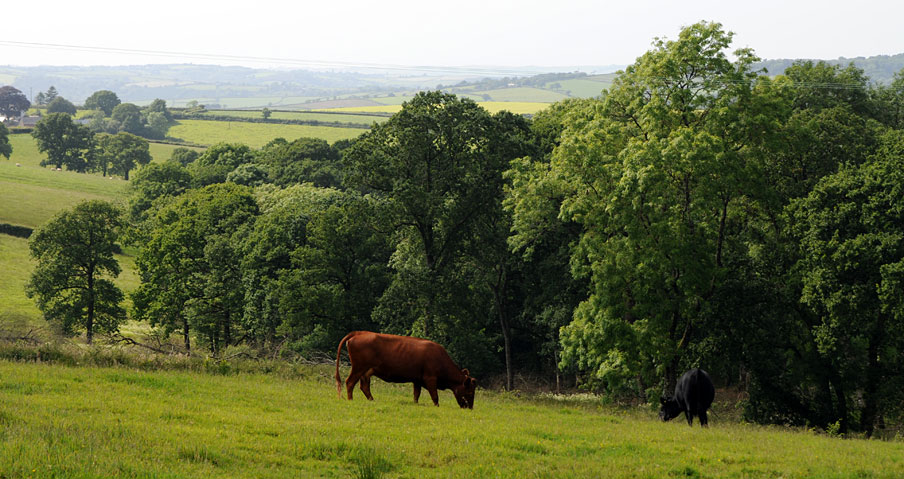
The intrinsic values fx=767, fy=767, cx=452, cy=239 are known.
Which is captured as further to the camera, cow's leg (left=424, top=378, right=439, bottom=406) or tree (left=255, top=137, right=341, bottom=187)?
tree (left=255, top=137, right=341, bottom=187)

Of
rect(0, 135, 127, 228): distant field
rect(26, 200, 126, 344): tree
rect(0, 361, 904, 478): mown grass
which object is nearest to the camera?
rect(0, 361, 904, 478): mown grass

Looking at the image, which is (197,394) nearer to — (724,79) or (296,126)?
(724,79)

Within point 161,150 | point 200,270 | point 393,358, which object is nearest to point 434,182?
point 393,358

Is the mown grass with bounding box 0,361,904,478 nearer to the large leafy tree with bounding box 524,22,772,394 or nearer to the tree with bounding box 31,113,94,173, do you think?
the large leafy tree with bounding box 524,22,772,394

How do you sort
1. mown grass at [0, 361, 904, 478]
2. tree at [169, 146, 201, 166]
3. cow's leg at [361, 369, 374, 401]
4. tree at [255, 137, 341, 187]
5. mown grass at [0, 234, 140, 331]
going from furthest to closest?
tree at [169, 146, 201, 166], tree at [255, 137, 341, 187], mown grass at [0, 234, 140, 331], cow's leg at [361, 369, 374, 401], mown grass at [0, 361, 904, 478]

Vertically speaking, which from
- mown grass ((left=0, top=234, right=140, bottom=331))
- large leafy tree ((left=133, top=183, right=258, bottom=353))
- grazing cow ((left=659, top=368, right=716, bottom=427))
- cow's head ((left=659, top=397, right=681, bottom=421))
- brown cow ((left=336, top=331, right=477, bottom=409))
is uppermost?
brown cow ((left=336, top=331, right=477, bottom=409))

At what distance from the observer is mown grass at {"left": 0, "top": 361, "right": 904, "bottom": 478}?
12539 mm

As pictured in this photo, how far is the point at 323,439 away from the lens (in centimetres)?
1511

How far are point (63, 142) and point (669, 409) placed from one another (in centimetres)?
15461

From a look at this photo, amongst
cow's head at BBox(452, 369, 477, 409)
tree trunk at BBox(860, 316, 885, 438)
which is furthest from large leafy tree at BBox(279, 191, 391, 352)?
tree trunk at BBox(860, 316, 885, 438)

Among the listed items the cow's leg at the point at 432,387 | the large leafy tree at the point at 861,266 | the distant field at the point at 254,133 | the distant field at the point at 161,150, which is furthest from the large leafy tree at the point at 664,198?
the distant field at the point at 161,150

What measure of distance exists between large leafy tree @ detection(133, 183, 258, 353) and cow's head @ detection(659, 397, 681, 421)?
40.6m

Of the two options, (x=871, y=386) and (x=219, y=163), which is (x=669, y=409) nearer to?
(x=871, y=386)

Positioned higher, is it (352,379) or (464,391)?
(352,379)
